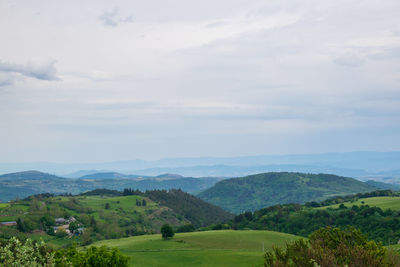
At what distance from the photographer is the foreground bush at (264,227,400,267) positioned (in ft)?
108

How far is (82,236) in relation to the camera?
175 metres

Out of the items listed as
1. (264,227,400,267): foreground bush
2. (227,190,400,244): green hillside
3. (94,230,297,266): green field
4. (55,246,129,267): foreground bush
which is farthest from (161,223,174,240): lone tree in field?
(264,227,400,267): foreground bush

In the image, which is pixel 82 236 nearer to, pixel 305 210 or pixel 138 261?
pixel 138 261

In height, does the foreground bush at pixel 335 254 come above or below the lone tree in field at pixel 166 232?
above

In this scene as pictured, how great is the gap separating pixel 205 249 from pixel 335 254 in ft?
221

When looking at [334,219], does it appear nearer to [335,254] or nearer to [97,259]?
[97,259]

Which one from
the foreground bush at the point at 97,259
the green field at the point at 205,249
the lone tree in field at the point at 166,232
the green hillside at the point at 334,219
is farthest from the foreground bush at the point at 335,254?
the green hillside at the point at 334,219

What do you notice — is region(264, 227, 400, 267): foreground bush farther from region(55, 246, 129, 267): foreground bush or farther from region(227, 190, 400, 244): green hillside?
region(227, 190, 400, 244): green hillside

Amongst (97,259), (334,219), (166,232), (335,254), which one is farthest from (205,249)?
(334,219)

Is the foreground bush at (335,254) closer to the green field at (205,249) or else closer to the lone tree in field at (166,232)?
the green field at (205,249)

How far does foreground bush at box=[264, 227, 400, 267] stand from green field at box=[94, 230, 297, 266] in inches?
1256

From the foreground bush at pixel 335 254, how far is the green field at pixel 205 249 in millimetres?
31900

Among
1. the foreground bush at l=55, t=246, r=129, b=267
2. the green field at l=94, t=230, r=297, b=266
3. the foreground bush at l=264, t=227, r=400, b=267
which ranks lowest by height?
the green field at l=94, t=230, r=297, b=266

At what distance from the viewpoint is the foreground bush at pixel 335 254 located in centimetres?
3303
